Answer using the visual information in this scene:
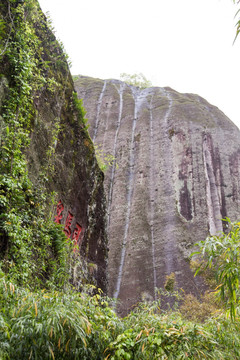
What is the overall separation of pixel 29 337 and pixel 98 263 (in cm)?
440

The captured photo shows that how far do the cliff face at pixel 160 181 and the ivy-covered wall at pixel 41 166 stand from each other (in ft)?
21.3

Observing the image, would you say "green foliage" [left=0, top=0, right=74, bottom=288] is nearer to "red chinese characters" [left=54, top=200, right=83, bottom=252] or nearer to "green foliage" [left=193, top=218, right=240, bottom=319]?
"red chinese characters" [left=54, top=200, right=83, bottom=252]

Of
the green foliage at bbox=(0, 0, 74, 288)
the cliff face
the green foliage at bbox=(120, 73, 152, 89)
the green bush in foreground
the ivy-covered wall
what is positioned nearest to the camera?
the green bush in foreground

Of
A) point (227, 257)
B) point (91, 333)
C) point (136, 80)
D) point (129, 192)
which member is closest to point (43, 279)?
point (91, 333)

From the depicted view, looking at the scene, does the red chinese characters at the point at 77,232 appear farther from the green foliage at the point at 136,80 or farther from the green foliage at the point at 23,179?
the green foliage at the point at 136,80

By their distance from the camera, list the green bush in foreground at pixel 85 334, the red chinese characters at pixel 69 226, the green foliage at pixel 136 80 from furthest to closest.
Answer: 1. the green foliage at pixel 136 80
2. the red chinese characters at pixel 69 226
3. the green bush in foreground at pixel 85 334

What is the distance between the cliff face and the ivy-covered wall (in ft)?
21.3

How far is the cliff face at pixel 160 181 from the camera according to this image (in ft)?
43.5

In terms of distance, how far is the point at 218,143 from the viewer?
17078mm

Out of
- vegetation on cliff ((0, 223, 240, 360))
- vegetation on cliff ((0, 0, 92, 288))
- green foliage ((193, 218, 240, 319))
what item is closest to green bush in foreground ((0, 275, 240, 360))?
vegetation on cliff ((0, 223, 240, 360))

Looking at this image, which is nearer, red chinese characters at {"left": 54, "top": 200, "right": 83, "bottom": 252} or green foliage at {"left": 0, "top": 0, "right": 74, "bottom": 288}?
green foliage at {"left": 0, "top": 0, "right": 74, "bottom": 288}

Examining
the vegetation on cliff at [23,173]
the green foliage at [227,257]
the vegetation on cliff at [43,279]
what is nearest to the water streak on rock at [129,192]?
the vegetation on cliff at [43,279]

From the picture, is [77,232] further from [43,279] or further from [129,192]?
[129,192]

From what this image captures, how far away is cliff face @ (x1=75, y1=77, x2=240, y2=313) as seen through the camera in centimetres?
1327
